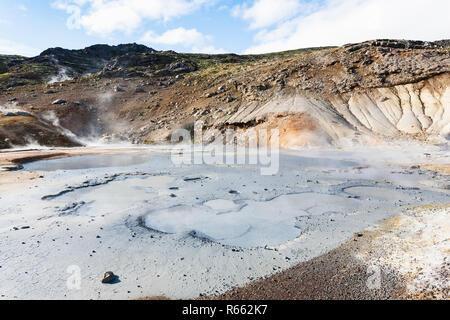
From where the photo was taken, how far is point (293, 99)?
3009 centimetres

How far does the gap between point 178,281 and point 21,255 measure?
12.1 feet

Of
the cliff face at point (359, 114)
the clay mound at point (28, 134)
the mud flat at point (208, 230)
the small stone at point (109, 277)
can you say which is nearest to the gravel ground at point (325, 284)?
the mud flat at point (208, 230)

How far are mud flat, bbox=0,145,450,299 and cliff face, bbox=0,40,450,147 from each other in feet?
38.0

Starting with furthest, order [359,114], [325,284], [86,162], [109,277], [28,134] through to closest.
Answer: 1. [28,134]
2. [359,114]
3. [86,162]
4. [109,277]
5. [325,284]

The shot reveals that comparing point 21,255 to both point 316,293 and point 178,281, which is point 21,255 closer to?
point 178,281

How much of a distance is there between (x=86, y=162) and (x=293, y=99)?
64.2 ft

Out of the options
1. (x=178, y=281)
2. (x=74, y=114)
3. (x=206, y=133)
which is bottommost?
(x=178, y=281)

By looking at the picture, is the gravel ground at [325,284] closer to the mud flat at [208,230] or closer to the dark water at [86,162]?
the mud flat at [208,230]

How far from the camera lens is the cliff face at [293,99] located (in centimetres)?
2542

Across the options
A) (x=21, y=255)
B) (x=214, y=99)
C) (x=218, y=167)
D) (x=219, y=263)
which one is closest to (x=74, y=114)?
(x=214, y=99)

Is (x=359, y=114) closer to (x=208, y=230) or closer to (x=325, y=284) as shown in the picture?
(x=208, y=230)

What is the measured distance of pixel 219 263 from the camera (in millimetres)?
6266

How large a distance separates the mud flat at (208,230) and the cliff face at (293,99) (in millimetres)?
11575

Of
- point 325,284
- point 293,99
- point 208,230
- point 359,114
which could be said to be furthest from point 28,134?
point 325,284
